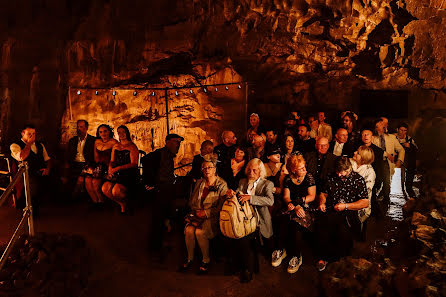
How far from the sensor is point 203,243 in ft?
15.2

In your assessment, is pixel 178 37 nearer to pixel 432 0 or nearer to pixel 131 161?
pixel 131 161

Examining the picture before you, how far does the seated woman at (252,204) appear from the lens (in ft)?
14.6

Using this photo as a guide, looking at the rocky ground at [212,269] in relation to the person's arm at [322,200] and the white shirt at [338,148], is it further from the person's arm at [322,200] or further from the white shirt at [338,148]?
the white shirt at [338,148]

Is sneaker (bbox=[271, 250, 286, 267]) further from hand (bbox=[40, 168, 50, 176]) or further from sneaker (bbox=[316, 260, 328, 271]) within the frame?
hand (bbox=[40, 168, 50, 176])

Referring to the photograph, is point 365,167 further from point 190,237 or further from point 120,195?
point 120,195

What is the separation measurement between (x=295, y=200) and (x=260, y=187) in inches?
18.9

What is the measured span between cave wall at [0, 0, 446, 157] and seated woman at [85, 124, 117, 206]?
3268 millimetres

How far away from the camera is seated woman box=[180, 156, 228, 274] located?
15.1 ft

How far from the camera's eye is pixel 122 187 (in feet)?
20.8

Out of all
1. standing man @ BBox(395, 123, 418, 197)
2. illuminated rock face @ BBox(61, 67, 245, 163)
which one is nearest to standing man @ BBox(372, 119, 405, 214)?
standing man @ BBox(395, 123, 418, 197)

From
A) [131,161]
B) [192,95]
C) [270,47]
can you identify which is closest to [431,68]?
[270,47]

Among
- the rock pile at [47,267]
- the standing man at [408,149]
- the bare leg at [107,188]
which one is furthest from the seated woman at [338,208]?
the bare leg at [107,188]

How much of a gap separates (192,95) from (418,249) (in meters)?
7.74

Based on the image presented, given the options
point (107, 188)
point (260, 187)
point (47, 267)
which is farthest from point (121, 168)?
point (260, 187)
